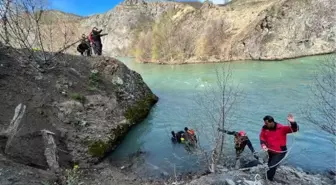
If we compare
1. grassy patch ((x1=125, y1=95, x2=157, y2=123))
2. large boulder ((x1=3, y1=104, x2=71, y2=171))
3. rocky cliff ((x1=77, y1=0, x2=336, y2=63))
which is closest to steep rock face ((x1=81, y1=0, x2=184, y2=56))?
rocky cliff ((x1=77, y1=0, x2=336, y2=63))

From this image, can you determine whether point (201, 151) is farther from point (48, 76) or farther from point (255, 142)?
point (48, 76)

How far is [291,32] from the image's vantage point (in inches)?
1998

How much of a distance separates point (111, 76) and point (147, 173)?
788 cm

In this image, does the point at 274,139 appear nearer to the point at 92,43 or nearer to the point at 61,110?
the point at 61,110

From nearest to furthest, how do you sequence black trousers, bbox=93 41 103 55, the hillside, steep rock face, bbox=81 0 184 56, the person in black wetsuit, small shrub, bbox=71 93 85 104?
1. the person in black wetsuit
2. small shrub, bbox=71 93 85 104
3. black trousers, bbox=93 41 103 55
4. the hillside
5. steep rock face, bbox=81 0 184 56

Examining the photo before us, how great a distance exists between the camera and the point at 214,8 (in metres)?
65.4

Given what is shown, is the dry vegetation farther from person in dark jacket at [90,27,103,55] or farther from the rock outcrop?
the rock outcrop

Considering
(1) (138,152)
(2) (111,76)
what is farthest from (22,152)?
(2) (111,76)

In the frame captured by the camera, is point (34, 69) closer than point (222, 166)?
No

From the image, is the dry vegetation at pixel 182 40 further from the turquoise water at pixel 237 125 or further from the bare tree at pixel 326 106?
the bare tree at pixel 326 106

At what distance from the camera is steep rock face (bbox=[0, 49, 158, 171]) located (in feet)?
33.5

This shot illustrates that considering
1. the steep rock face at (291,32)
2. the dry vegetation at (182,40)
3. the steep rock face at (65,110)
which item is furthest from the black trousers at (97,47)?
the dry vegetation at (182,40)

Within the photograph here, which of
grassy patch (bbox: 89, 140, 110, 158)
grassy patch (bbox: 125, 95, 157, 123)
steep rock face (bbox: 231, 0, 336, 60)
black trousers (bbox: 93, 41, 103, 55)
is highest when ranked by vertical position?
steep rock face (bbox: 231, 0, 336, 60)

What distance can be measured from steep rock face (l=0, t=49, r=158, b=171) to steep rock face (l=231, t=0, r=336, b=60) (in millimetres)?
35137
